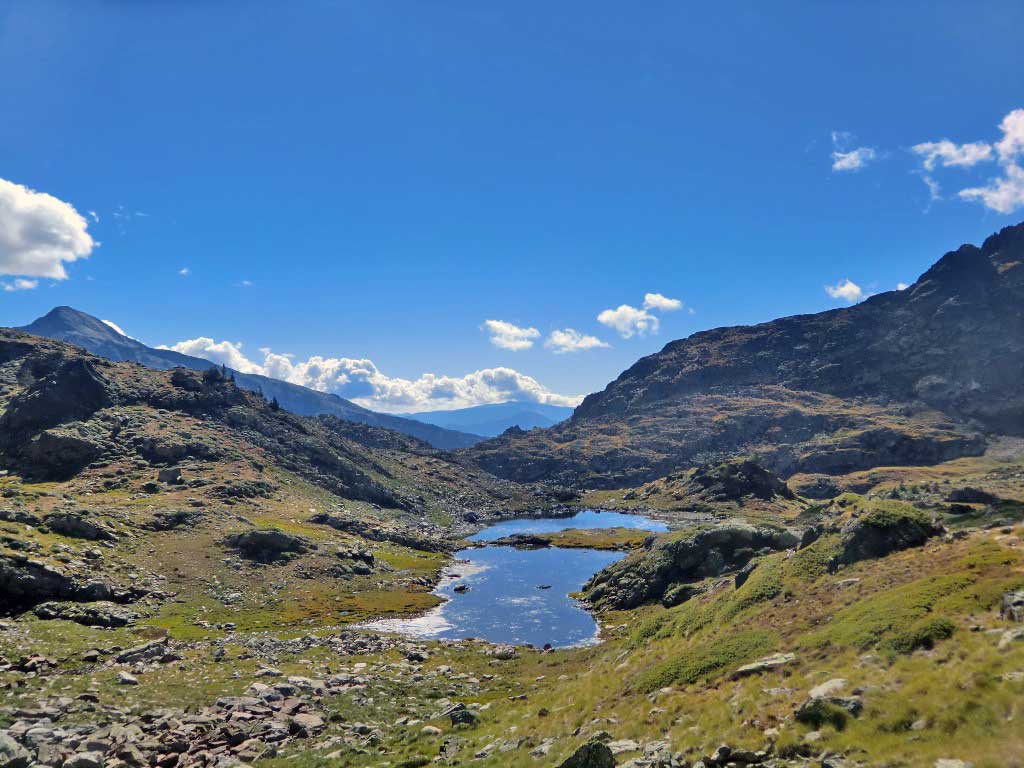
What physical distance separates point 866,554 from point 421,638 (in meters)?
64.9

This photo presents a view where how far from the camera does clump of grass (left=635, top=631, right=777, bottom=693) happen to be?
3053cm

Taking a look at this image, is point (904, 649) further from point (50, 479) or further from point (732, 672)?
point (50, 479)

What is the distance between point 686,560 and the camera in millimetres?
89750

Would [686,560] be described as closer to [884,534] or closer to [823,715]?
[884,534]

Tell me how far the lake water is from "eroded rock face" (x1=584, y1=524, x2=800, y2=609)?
8298mm

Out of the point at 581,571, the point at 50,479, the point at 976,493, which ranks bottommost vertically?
the point at 581,571

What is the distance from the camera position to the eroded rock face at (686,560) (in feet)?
275

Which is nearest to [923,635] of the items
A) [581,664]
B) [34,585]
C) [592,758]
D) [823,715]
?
[823,715]

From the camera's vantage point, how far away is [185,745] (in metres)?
31.8

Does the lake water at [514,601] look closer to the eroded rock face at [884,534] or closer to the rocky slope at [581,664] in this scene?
the rocky slope at [581,664]

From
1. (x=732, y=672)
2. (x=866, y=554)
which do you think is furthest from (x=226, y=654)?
(x=866, y=554)

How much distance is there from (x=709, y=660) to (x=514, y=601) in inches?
3316

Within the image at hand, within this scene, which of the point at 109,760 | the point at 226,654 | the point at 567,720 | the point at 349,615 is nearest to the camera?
the point at 109,760

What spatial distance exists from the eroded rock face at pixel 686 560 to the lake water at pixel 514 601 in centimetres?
830
